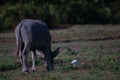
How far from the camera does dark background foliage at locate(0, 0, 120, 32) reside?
134 feet

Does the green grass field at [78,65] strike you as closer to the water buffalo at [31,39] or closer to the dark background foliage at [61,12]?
the water buffalo at [31,39]

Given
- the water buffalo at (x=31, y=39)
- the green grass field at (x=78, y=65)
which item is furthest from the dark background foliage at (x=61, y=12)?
the water buffalo at (x=31, y=39)

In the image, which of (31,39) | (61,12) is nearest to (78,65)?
(31,39)

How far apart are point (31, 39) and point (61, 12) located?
92.3 ft

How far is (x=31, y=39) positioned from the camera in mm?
16750

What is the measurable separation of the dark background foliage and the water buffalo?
→ 70.5 feet

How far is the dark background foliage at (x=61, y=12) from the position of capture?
134 feet

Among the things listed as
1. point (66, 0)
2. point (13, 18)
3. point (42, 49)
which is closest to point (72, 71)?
point (42, 49)

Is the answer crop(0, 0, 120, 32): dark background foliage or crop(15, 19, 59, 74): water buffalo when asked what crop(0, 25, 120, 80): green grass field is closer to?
crop(15, 19, 59, 74): water buffalo

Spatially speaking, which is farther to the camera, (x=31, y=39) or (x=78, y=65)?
(x=78, y=65)

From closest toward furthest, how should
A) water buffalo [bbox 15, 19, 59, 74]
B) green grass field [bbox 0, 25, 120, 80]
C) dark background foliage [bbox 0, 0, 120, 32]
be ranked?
green grass field [bbox 0, 25, 120, 80] → water buffalo [bbox 15, 19, 59, 74] → dark background foliage [bbox 0, 0, 120, 32]

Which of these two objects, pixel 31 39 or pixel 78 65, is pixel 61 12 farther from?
pixel 31 39

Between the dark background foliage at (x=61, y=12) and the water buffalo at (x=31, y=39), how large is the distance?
21477 millimetres

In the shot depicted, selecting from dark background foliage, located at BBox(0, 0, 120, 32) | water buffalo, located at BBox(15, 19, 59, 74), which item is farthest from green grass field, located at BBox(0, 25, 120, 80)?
dark background foliage, located at BBox(0, 0, 120, 32)
